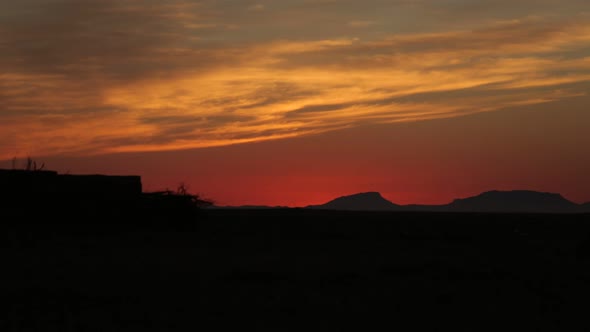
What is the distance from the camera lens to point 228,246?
90.4ft

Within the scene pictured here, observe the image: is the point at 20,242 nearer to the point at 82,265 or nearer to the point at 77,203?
the point at 77,203

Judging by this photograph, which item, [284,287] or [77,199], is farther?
[77,199]

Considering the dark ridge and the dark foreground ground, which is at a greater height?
the dark ridge

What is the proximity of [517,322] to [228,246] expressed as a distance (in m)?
16.0

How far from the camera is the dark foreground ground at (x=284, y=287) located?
40.2 feet

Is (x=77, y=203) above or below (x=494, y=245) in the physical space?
above

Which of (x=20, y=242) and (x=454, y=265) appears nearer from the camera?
(x=454, y=265)

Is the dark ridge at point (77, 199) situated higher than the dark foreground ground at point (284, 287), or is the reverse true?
the dark ridge at point (77, 199)

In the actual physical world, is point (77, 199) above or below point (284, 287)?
above

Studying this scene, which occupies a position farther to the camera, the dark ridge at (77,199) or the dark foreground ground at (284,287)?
the dark ridge at (77,199)

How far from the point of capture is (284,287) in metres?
16.0

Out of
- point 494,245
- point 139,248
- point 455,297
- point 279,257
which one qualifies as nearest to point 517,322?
point 455,297

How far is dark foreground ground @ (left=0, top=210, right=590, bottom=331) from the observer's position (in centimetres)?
1227

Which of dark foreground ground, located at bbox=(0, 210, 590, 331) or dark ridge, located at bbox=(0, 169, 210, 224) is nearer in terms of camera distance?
dark foreground ground, located at bbox=(0, 210, 590, 331)
